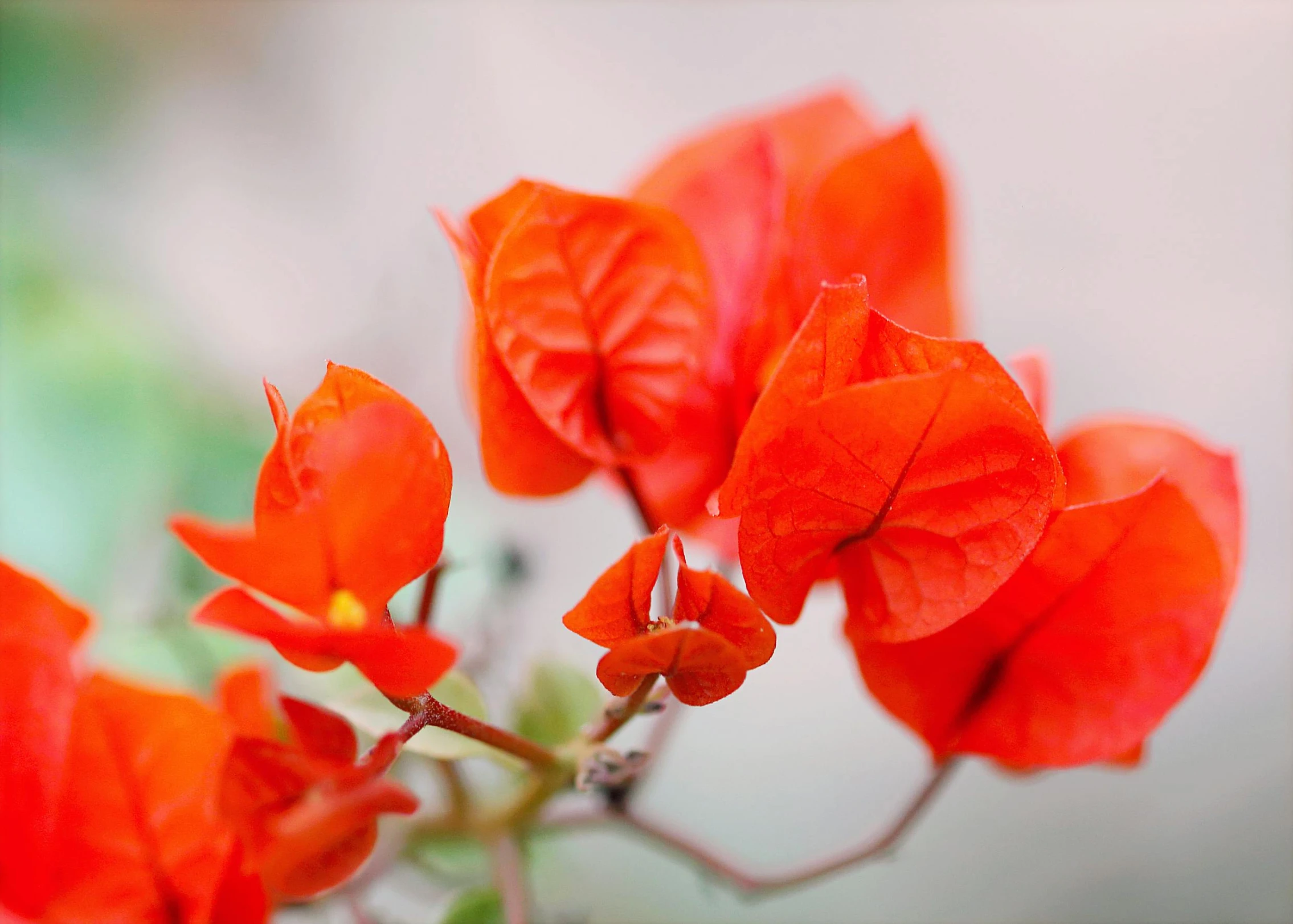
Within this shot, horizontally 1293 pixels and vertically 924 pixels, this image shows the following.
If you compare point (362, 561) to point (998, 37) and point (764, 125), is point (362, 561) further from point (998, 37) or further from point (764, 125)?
point (998, 37)

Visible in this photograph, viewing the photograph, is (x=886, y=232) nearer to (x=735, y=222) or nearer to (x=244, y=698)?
(x=735, y=222)

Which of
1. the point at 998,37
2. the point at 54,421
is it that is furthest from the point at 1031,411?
the point at 998,37

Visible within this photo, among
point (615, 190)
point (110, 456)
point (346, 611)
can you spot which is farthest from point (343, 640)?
point (615, 190)

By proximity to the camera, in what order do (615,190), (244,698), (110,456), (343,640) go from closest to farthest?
1. (343,640)
2. (244,698)
3. (110,456)
4. (615,190)

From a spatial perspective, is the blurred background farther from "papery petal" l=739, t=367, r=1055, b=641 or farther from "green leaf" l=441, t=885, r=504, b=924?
"papery petal" l=739, t=367, r=1055, b=641

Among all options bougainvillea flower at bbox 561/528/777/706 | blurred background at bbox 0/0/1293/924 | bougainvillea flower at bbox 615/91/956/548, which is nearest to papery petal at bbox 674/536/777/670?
bougainvillea flower at bbox 561/528/777/706

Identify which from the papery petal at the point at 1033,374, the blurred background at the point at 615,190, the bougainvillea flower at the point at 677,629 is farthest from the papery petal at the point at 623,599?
the blurred background at the point at 615,190
